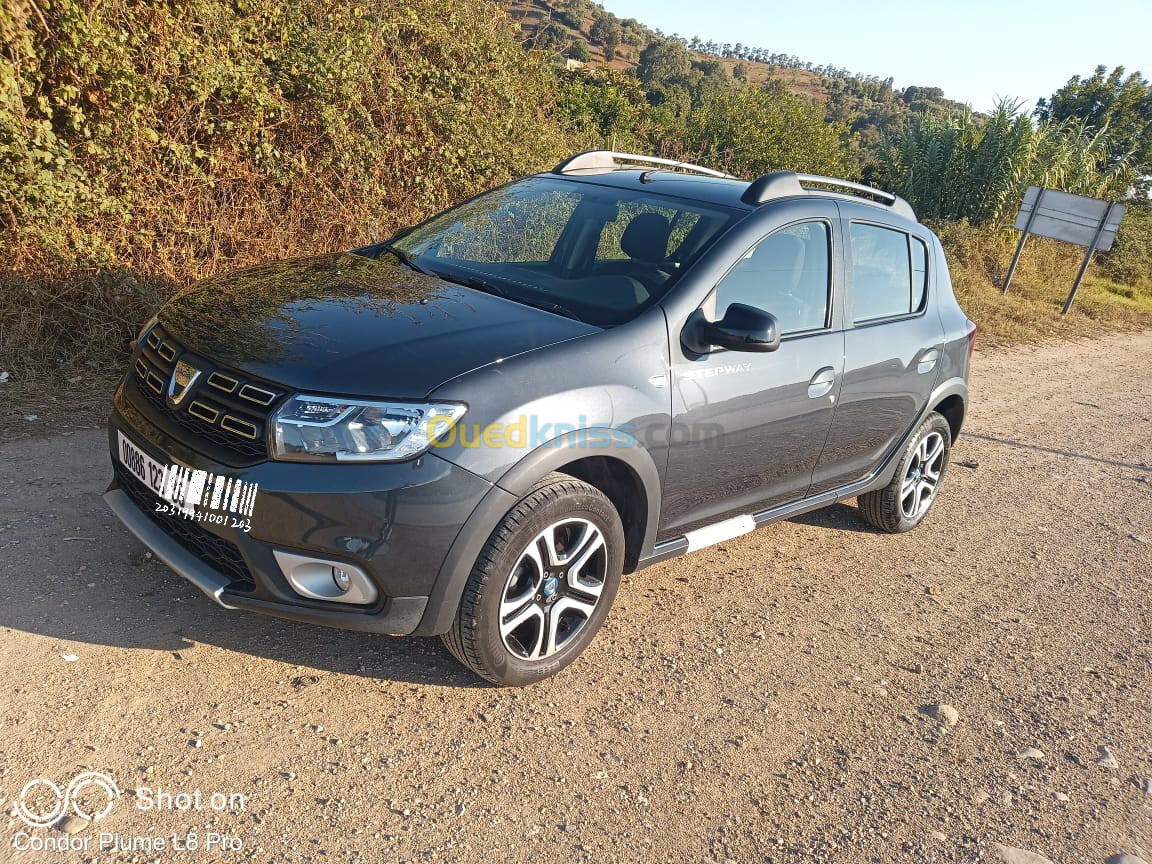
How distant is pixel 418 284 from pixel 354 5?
→ 215 inches

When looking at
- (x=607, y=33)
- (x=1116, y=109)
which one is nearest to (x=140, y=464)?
(x=1116, y=109)

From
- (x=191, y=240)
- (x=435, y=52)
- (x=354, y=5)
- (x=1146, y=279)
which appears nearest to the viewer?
(x=191, y=240)

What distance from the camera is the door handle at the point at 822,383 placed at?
390 centimetres

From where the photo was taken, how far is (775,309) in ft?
12.5

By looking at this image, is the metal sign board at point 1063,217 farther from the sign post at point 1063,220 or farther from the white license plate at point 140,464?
the white license plate at point 140,464

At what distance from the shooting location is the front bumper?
267 cm

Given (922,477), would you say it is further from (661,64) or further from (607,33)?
(607,33)

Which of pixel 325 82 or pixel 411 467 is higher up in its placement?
pixel 325 82

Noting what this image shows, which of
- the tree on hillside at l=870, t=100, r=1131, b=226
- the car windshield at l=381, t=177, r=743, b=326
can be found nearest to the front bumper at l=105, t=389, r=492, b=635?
the car windshield at l=381, t=177, r=743, b=326

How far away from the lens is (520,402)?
2.88m

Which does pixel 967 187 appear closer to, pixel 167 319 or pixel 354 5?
pixel 354 5

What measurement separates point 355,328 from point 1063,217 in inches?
602

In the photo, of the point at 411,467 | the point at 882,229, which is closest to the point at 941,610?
the point at 882,229

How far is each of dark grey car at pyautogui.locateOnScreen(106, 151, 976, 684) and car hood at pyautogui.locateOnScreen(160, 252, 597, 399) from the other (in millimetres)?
11
